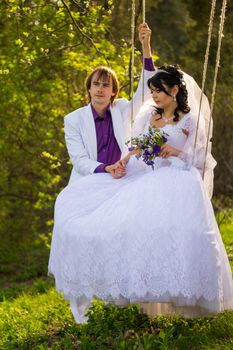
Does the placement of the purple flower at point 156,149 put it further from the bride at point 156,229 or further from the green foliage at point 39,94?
the green foliage at point 39,94

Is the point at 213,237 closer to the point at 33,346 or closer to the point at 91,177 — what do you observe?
the point at 91,177

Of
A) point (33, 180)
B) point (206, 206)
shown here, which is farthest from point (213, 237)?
point (33, 180)

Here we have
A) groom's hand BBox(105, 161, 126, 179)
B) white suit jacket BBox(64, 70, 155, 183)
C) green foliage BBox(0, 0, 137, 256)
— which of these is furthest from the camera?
green foliage BBox(0, 0, 137, 256)

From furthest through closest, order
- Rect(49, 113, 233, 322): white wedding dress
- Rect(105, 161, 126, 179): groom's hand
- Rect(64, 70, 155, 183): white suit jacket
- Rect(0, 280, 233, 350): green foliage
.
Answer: Rect(64, 70, 155, 183): white suit jacket
Rect(105, 161, 126, 179): groom's hand
Rect(0, 280, 233, 350): green foliage
Rect(49, 113, 233, 322): white wedding dress

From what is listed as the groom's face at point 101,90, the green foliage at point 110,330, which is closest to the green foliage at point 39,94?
the groom's face at point 101,90

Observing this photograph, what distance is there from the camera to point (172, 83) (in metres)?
4.59

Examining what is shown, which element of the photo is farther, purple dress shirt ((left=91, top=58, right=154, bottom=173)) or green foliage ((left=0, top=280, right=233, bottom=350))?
purple dress shirt ((left=91, top=58, right=154, bottom=173))

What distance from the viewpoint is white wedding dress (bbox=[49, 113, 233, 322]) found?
3973 mm

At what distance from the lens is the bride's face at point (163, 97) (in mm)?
4578

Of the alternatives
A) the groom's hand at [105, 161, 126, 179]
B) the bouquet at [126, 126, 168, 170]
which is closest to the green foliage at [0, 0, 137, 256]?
the groom's hand at [105, 161, 126, 179]

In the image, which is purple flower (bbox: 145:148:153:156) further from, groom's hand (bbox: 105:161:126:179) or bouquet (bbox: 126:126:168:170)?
groom's hand (bbox: 105:161:126:179)

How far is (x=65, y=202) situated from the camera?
4543 millimetres

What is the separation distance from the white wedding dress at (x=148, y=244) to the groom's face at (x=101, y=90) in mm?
768

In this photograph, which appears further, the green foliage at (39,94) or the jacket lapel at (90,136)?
the green foliage at (39,94)
